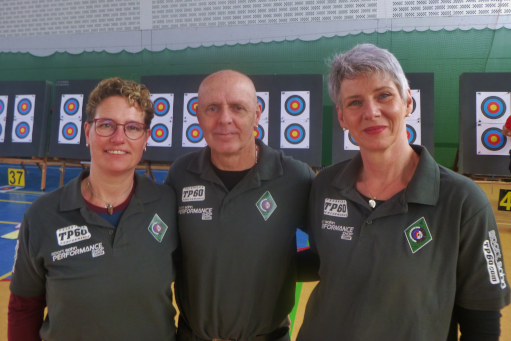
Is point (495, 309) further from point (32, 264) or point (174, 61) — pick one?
point (174, 61)

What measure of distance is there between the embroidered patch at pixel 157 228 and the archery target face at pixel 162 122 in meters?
3.63

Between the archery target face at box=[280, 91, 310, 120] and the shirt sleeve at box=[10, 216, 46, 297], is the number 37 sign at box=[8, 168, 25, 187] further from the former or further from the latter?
the shirt sleeve at box=[10, 216, 46, 297]

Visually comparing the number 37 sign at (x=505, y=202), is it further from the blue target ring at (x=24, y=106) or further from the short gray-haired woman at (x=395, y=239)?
the blue target ring at (x=24, y=106)

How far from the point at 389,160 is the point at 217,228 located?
596mm

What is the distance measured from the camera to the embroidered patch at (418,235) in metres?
0.85

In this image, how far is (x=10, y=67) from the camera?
801cm

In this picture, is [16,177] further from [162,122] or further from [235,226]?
[235,226]

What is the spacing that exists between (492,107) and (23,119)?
21.5ft

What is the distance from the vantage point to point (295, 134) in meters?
4.38

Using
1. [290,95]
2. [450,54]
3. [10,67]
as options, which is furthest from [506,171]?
[10,67]

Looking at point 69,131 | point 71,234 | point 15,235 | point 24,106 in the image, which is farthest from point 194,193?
point 24,106

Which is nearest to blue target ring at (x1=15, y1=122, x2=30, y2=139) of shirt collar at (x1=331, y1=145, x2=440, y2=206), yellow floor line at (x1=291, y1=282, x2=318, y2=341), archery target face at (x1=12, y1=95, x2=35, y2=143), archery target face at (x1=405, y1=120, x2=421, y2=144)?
archery target face at (x1=12, y1=95, x2=35, y2=143)

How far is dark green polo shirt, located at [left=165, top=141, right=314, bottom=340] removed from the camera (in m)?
1.14

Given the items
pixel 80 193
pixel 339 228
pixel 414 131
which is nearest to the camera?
pixel 339 228
